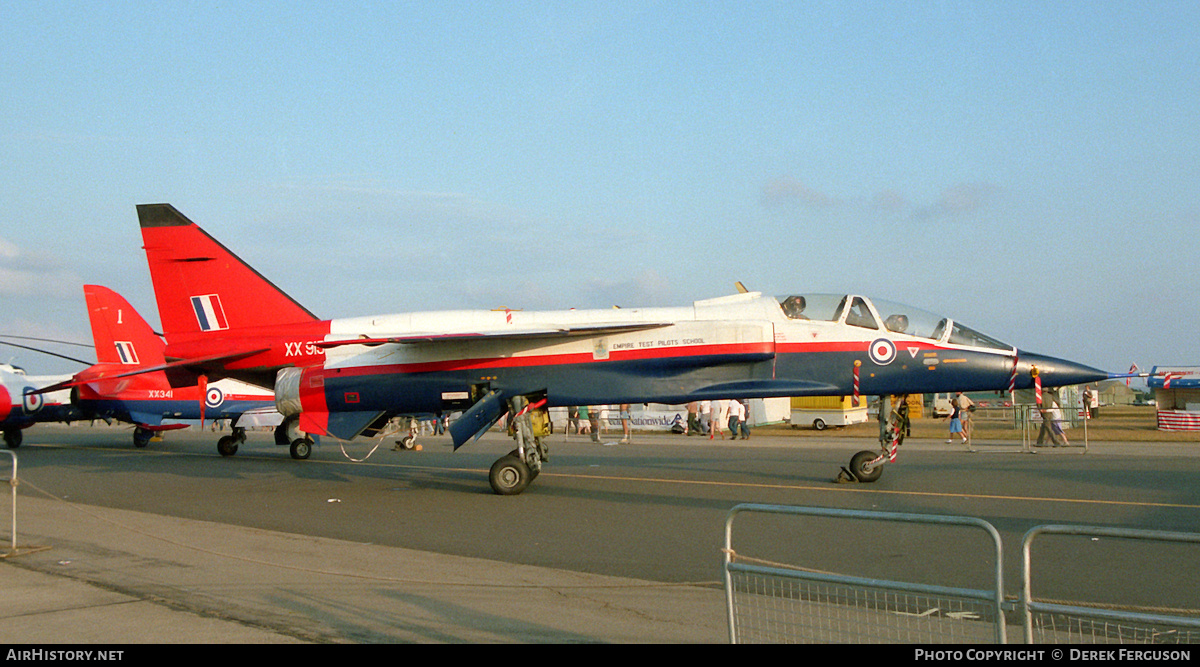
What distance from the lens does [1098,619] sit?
16.1 feet

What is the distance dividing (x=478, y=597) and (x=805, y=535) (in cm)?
418

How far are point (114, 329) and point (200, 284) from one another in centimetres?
1600

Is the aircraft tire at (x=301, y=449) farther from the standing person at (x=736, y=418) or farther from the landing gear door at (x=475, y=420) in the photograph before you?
the standing person at (x=736, y=418)

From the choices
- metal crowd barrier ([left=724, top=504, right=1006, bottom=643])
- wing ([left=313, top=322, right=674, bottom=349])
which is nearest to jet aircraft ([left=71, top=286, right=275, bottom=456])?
wing ([left=313, top=322, right=674, bottom=349])

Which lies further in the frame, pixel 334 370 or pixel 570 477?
pixel 570 477

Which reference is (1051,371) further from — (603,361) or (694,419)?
(694,419)

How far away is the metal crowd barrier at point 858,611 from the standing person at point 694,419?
2704cm

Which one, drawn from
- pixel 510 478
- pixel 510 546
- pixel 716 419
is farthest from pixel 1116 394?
pixel 510 546

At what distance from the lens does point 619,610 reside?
620cm

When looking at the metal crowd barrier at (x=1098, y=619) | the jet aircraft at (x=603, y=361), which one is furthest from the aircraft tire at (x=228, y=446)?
the metal crowd barrier at (x=1098, y=619)

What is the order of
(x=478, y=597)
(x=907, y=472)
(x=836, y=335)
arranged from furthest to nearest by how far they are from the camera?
(x=907, y=472) → (x=836, y=335) → (x=478, y=597)

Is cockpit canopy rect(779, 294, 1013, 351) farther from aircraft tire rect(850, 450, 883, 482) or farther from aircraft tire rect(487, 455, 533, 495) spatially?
aircraft tire rect(487, 455, 533, 495)
